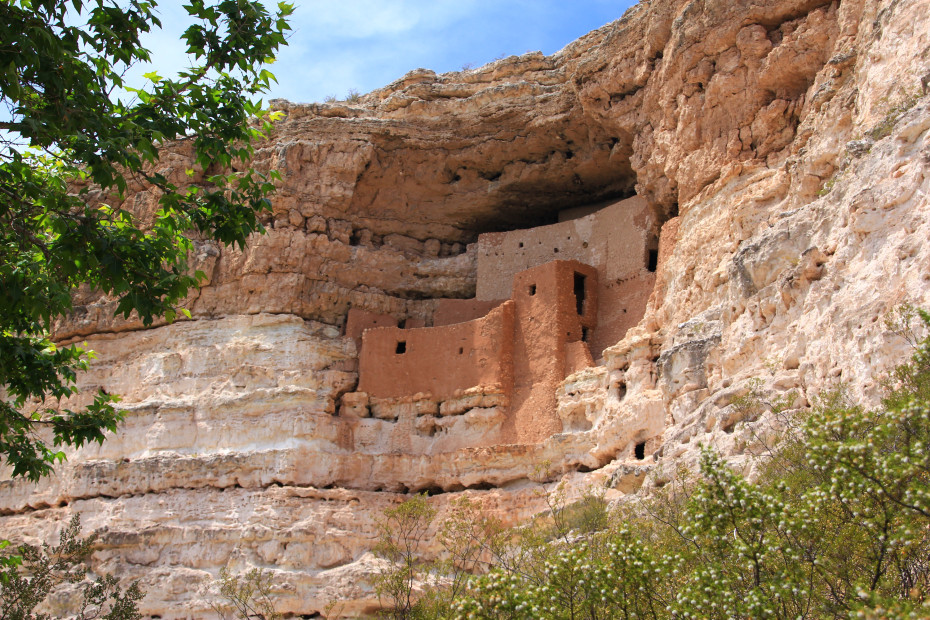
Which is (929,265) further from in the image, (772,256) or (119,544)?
(119,544)

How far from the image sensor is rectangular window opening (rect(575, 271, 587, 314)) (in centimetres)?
2058

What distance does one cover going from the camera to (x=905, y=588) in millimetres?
7320

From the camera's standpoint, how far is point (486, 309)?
22438mm

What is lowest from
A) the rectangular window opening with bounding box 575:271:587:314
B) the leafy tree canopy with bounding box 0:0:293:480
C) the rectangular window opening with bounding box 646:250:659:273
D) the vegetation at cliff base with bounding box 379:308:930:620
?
the vegetation at cliff base with bounding box 379:308:930:620

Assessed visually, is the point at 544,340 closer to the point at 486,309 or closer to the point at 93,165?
the point at 486,309

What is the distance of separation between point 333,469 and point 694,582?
13.7 m

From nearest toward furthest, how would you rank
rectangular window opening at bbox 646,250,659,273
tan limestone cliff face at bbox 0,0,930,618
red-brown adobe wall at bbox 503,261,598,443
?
tan limestone cliff face at bbox 0,0,930,618, red-brown adobe wall at bbox 503,261,598,443, rectangular window opening at bbox 646,250,659,273

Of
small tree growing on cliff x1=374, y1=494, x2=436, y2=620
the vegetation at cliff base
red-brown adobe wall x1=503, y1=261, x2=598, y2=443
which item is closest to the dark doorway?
red-brown adobe wall x1=503, y1=261, x2=598, y2=443

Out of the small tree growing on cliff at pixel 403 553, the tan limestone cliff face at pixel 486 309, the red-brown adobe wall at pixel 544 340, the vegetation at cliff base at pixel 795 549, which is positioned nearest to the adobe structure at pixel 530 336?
the red-brown adobe wall at pixel 544 340

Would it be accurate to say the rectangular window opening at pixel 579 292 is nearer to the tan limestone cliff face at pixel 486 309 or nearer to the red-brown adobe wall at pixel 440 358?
the red-brown adobe wall at pixel 440 358

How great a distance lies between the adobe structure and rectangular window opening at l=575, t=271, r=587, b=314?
0.07 ft

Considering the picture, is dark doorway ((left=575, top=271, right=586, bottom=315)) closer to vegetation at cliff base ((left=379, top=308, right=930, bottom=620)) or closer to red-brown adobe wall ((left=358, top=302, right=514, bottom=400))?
red-brown adobe wall ((left=358, top=302, right=514, bottom=400))

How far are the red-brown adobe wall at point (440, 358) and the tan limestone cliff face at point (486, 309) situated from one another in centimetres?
39

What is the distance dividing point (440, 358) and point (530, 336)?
84.0 inches
